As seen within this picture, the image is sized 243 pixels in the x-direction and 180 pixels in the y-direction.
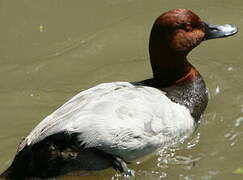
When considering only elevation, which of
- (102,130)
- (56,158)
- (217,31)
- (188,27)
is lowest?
(56,158)

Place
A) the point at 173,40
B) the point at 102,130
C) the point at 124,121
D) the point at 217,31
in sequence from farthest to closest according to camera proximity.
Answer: the point at 217,31 < the point at 173,40 < the point at 124,121 < the point at 102,130

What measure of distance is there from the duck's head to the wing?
306 mm

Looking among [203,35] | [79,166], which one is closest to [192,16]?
[203,35]

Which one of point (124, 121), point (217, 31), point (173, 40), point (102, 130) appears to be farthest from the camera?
point (217, 31)

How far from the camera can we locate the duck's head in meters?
5.21

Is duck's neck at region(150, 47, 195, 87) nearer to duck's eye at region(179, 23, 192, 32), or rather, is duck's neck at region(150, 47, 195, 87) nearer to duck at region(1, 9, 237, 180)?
duck at region(1, 9, 237, 180)

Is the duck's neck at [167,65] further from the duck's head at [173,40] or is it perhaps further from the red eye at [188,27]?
the red eye at [188,27]

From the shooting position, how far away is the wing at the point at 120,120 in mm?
4543

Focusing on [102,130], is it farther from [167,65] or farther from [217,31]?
[217,31]

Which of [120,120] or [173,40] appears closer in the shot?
[120,120]

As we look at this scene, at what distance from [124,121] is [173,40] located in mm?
892

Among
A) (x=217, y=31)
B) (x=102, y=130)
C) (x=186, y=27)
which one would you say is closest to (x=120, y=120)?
(x=102, y=130)

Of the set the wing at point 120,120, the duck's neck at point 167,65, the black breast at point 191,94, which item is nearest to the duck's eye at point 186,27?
the duck's neck at point 167,65

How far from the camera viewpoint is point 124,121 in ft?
15.2
